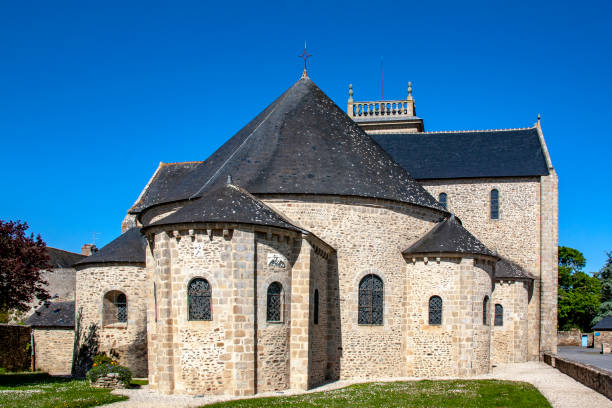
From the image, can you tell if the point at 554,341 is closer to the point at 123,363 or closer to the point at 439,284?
the point at 439,284

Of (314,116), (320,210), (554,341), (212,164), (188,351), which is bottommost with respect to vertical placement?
(554,341)

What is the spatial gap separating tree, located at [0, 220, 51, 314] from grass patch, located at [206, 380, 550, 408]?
8680 millimetres

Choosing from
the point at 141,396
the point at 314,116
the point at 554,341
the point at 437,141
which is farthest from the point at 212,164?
the point at 554,341

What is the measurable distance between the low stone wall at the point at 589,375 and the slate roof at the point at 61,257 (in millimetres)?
36417

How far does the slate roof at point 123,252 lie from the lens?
26.0 metres

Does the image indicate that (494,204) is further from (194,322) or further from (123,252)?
(194,322)

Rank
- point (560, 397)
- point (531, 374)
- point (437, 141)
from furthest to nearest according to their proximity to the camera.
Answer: point (437, 141), point (531, 374), point (560, 397)

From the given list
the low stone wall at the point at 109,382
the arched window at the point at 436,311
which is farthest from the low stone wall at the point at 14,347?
the arched window at the point at 436,311

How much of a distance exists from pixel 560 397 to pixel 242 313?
8.68 meters

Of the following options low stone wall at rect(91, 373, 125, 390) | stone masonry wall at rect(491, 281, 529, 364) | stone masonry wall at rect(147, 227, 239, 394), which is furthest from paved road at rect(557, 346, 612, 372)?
low stone wall at rect(91, 373, 125, 390)

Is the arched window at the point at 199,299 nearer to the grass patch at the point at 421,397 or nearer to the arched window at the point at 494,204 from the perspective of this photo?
the grass patch at the point at 421,397

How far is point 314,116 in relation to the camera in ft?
84.2

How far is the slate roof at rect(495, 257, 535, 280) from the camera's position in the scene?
31453mm

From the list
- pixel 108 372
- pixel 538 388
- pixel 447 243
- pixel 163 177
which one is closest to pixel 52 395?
pixel 108 372
